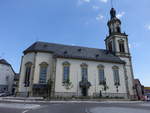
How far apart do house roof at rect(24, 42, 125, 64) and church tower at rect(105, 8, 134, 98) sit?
7.23 ft

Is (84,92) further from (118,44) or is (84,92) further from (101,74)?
(118,44)

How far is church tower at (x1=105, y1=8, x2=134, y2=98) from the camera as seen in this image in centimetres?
3616

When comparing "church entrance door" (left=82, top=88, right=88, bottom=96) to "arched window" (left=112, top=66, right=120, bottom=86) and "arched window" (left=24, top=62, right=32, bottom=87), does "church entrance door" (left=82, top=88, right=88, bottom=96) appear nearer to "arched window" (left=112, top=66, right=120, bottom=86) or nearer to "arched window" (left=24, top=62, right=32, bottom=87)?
"arched window" (left=112, top=66, right=120, bottom=86)

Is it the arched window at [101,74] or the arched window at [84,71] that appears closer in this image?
the arched window at [84,71]

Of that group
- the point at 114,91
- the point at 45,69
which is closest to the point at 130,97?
the point at 114,91

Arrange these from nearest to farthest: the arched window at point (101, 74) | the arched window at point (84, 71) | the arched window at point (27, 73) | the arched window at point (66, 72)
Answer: the arched window at point (27, 73)
the arched window at point (66, 72)
the arched window at point (84, 71)
the arched window at point (101, 74)

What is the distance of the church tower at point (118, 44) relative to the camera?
119ft

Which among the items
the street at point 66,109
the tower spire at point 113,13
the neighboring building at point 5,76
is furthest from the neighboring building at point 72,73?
the neighboring building at point 5,76

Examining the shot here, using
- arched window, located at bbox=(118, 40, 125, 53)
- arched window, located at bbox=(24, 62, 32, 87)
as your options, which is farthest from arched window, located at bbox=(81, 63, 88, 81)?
arched window, located at bbox=(118, 40, 125, 53)

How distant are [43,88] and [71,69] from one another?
796 centimetres

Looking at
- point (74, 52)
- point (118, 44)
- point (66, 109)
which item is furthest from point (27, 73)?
point (118, 44)

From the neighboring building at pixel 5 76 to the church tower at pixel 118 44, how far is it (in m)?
36.5

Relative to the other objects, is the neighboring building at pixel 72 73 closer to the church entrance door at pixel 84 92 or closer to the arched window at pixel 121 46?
the church entrance door at pixel 84 92

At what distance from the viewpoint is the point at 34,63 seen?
97.4 ft
